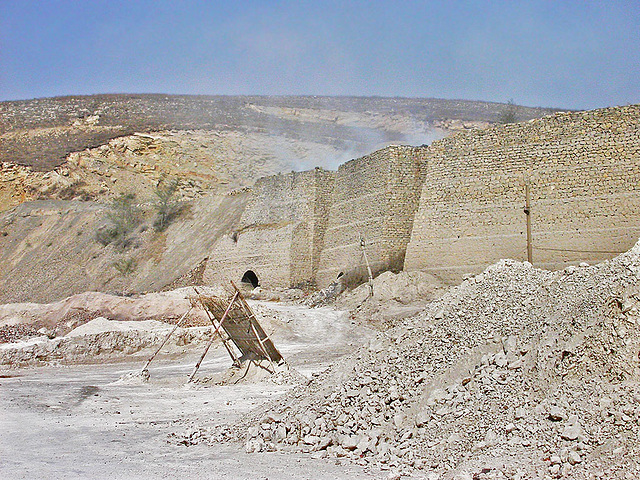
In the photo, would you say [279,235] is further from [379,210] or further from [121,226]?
[121,226]

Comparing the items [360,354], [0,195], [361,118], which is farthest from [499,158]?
[361,118]

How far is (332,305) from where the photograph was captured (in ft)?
73.5

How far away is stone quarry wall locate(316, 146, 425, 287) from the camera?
22766 millimetres

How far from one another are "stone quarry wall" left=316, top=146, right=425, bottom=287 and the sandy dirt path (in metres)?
4.34

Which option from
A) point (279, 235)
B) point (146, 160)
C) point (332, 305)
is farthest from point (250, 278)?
point (146, 160)

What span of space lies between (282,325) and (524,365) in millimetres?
13106

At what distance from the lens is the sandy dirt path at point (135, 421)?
7.07 meters

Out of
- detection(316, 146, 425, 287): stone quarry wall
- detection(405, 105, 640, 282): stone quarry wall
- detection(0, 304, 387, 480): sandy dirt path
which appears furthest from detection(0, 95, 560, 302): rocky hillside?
detection(0, 304, 387, 480): sandy dirt path

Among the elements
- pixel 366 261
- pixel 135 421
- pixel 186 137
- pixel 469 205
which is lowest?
pixel 135 421

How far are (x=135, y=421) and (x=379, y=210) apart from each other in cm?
1391

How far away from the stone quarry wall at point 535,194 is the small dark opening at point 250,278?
8.28 metres

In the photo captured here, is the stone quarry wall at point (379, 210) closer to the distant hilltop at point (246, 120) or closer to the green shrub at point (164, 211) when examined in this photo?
the green shrub at point (164, 211)

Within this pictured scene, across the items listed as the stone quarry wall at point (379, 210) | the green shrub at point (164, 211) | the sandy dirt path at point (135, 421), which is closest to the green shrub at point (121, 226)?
the green shrub at point (164, 211)

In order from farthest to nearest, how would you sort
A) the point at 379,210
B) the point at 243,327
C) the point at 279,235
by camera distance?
the point at 279,235 < the point at 379,210 < the point at 243,327
